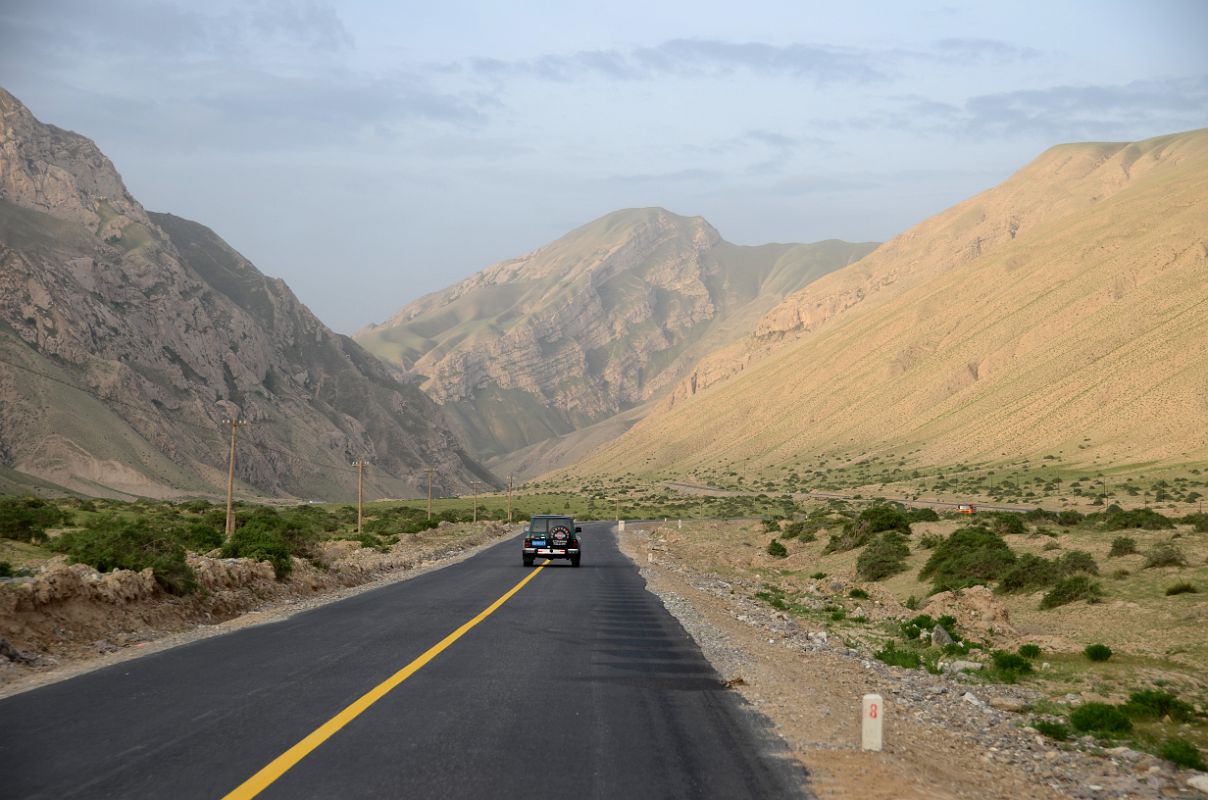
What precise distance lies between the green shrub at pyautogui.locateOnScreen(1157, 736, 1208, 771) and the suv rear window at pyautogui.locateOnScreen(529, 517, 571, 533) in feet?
93.5

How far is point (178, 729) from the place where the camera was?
31.3 ft

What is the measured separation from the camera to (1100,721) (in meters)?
13.2

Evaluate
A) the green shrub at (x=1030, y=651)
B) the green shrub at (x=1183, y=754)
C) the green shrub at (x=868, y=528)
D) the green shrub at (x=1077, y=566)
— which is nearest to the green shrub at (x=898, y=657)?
the green shrub at (x=1030, y=651)

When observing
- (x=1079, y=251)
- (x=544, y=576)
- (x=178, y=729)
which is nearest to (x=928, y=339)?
(x=1079, y=251)

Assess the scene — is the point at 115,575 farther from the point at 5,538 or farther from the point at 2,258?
the point at 2,258

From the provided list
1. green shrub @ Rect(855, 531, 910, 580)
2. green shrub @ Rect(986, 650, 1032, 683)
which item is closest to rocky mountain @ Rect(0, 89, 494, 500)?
green shrub @ Rect(855, 531, 910, 580)

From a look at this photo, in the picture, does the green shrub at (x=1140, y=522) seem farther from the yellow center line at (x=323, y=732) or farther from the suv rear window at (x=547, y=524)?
the yellow center line at (x=323, y=732)

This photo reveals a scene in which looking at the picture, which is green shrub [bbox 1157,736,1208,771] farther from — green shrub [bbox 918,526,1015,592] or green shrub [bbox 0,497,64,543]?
green shrub [bbox 0,497,64,543]

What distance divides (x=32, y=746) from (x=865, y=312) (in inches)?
6891

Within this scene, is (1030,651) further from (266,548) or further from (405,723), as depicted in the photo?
(266,548)

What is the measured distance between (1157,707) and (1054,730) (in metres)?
2.39

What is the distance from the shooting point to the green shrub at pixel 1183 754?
452 inches

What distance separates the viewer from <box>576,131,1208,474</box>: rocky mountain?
101 metres

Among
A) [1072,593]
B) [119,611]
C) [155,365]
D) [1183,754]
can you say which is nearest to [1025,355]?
[155,365]
